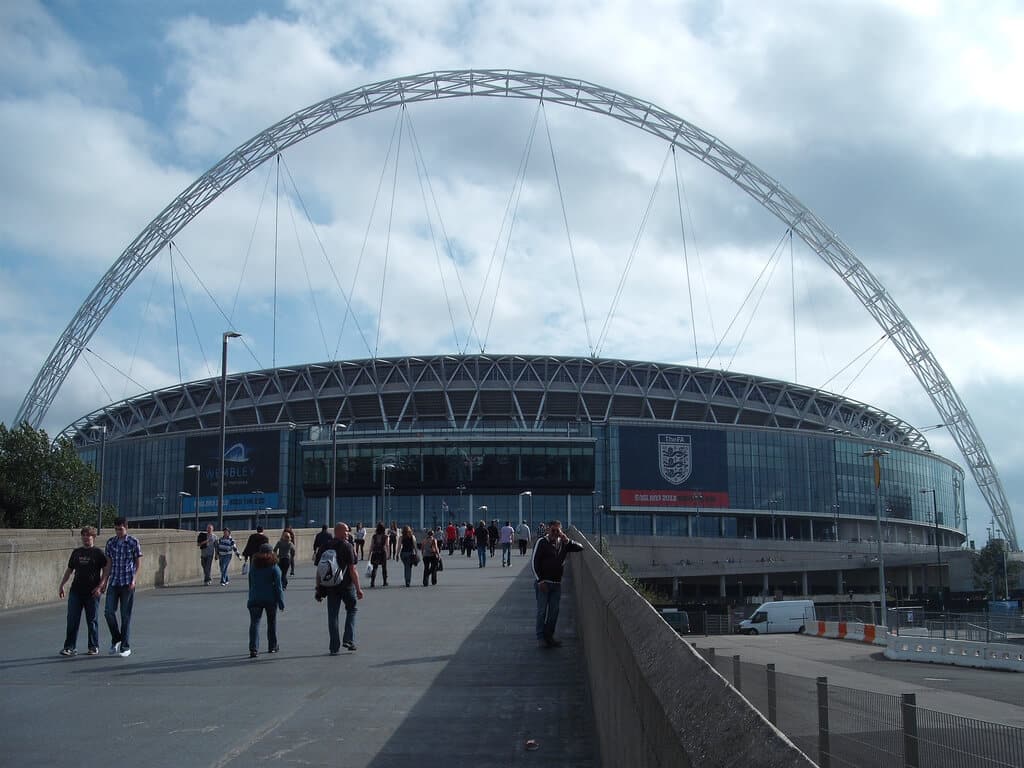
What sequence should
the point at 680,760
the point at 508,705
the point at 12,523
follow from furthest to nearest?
the point at 12,523, the point at 508,705, the point at 680,760

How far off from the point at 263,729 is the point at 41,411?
114 metres

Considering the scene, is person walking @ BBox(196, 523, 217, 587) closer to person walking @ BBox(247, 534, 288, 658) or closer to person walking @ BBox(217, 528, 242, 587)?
person walking @ BBox(217, 528, 242, 587)

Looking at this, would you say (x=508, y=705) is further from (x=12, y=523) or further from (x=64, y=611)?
(x=12, y=523)

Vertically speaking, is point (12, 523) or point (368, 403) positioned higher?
point (368, 403)

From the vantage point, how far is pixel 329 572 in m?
14.6

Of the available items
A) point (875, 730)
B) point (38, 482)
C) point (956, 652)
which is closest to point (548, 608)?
point (875, 730)

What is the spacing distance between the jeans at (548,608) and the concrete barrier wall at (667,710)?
24.9 feet

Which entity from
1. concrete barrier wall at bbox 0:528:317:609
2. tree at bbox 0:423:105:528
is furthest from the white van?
tree at bbox 0:423:105:528

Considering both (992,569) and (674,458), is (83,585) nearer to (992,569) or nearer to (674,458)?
(992,569)

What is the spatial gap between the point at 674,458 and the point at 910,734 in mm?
103325

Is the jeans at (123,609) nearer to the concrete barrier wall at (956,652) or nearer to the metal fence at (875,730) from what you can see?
the metal fence at (875,730)

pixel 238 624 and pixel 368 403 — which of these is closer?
pixel 238 624

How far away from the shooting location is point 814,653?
4006 centimetres

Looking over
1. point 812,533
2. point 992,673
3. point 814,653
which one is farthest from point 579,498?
point 992,673
